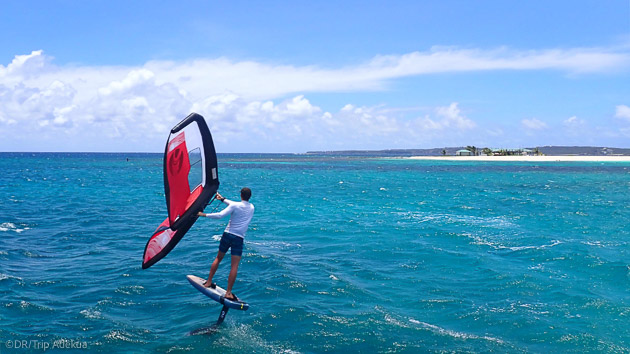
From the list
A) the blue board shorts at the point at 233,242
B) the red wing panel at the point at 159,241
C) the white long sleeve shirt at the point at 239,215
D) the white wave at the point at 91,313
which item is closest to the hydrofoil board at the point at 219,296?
the blue board shorts at the point at 233,242

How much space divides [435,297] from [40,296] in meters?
11.4

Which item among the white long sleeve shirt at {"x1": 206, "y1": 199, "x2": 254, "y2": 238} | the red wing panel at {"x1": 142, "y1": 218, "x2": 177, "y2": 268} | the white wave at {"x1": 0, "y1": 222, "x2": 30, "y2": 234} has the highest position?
the white long sleeve shirt at {"x1": 206, "y1": 199, "x2": 254, "y2": 238}

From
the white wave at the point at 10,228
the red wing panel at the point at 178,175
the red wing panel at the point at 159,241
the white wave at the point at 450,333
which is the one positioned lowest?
the white wave at the point at 450,333

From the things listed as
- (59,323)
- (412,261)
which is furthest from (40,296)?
(412,261)

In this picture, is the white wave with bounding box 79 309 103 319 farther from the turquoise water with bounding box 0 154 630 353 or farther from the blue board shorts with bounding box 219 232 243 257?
the blue board shorts with bounding box 219 232 243 257

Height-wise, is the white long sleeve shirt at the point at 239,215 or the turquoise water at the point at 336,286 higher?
the white long sleeve shirt at the point at 239,215

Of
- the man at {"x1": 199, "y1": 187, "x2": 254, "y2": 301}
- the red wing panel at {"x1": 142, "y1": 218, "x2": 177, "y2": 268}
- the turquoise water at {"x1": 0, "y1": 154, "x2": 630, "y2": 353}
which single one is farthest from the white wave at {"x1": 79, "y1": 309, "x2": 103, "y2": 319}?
the man at {"x1": 199, "y1": 187, "x2": 254, "y2": 301}

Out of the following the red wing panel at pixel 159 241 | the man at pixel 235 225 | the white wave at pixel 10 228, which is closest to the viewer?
the man at pixel 235 225

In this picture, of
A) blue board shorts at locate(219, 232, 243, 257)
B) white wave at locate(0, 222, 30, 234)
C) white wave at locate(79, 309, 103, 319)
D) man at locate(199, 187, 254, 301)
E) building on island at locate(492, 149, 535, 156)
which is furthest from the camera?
building on island at locate(492, 149, 535, 156)

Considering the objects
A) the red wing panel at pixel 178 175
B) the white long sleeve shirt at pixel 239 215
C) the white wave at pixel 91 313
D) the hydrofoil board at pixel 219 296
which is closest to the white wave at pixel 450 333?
the hydrofoil board at pixel 219 296

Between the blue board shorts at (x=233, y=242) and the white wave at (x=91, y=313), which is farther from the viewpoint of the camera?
the white wave at (x=91, y=313)

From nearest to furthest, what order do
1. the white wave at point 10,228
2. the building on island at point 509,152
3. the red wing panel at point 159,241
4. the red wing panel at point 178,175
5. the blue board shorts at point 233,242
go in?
1. the blue board shorts at point 233,242
2. the red wing panel at point 178,175
3. the red wing panel at point 159,241
4. the white wave at point 10,228
5. the building on island at point 509,152

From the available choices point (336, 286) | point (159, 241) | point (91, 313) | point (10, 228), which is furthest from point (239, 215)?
point (10, 228)

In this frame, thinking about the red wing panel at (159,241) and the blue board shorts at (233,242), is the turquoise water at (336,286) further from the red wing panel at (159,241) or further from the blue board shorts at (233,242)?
the blue board shorts at (233,242)
